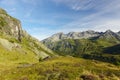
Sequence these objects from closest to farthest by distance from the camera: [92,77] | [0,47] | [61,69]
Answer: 1. [92,77]
2. [61,69]
3. [0,47]

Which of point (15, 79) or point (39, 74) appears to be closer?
point (15, 79)

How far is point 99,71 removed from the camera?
160ft

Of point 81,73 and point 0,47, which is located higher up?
point 0,47

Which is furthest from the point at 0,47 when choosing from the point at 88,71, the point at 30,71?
the point at 88,71

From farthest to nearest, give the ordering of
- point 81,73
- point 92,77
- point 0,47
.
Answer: point 0,47 < point 81,73 < point 92,77

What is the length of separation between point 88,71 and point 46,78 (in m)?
11.1

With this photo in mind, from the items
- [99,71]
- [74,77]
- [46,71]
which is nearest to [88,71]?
[99,71]

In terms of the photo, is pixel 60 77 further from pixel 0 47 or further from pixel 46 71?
pixel 0 47

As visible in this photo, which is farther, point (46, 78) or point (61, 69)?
point (61, 69)

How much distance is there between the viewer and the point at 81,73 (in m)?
46.6

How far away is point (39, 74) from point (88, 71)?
12432mm

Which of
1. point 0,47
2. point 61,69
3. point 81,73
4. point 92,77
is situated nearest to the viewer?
point 92,77

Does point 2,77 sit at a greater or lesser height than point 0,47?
lesser

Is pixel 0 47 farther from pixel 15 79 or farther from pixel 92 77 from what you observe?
pixel 92 77
